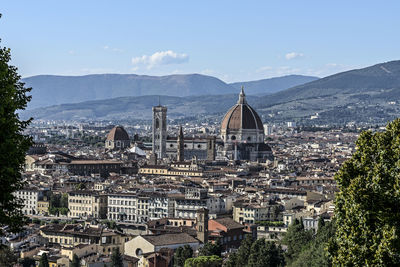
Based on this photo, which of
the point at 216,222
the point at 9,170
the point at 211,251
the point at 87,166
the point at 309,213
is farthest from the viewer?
the point at 87,166

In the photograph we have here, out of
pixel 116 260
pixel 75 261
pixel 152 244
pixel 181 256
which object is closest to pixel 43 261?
pixel 75 261

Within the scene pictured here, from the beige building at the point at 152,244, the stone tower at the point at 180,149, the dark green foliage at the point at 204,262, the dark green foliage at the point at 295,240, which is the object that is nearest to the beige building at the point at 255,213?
the dark green foliage at the point at 295,240

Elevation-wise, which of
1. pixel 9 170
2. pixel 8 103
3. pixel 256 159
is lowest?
pixel 256 159

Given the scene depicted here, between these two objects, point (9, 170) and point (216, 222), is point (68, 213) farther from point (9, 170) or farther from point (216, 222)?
point (9, 170)

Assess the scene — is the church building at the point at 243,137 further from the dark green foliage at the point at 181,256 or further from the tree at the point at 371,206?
the tree at the point at 371,206

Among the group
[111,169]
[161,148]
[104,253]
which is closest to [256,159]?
[161,148]

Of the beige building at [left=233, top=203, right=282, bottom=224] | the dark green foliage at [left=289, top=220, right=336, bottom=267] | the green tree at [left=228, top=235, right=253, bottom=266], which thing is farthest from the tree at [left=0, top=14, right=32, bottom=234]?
the beige building at [left=233, top=203, right=282, bottom=224]
